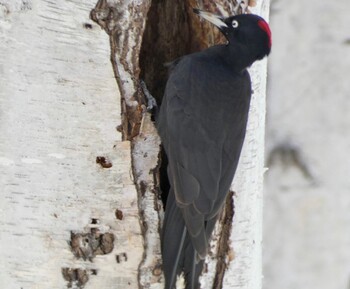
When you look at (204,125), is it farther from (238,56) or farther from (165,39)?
(165,39)

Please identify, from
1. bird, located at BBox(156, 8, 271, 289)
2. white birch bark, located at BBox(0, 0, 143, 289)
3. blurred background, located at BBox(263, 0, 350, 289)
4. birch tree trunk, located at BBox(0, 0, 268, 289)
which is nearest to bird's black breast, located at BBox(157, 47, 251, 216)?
bird, located at BBox(156, 8, 271, 289)

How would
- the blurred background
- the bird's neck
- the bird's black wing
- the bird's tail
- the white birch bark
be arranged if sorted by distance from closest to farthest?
the white birch bark → the bird's tail → the bird's black wing → the bird's neck → the blurred background

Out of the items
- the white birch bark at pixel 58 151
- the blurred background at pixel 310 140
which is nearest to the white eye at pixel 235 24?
the white birch bark at pixel 58 151

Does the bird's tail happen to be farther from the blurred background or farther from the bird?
the blurred background

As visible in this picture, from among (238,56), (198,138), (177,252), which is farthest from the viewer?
(238,56)

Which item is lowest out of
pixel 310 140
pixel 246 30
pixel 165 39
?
pixel 310 140

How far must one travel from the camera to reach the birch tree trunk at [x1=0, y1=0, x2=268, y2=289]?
2.63 m

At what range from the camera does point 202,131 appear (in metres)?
3.12

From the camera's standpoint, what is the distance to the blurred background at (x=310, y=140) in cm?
409

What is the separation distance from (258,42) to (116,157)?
0.79 m

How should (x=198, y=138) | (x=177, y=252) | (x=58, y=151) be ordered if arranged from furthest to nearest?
(x=198, y=138) → (x=177, y=252) → (x=58, y=151)

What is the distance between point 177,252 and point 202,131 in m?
0.49

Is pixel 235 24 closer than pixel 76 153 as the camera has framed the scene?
No

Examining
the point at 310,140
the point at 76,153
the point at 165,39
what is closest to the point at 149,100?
the point at 165,39
